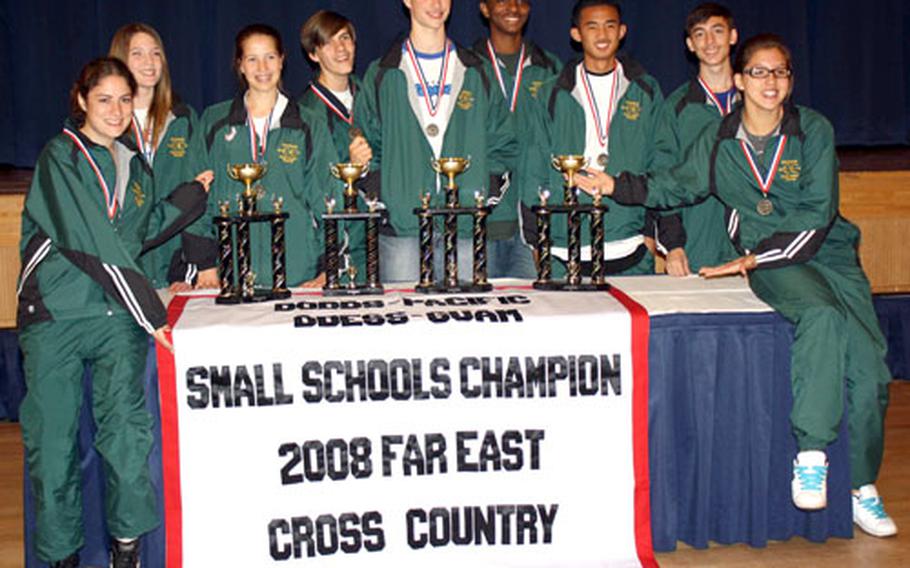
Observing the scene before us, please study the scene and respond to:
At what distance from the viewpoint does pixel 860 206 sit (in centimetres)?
600

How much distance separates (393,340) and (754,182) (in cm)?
147

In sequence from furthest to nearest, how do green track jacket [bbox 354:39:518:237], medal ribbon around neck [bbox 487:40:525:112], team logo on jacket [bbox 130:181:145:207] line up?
medal ribbon around neck [bbox 487:40:525:112], green track jacket [bbox 354:39:518:237], team logo on jacket [bbox 130:181:145:207]

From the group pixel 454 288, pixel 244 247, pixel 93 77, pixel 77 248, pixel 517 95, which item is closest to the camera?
pixel 77 248

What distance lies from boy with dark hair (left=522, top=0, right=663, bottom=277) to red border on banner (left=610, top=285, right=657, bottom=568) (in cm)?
104

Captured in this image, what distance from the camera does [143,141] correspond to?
4117mm

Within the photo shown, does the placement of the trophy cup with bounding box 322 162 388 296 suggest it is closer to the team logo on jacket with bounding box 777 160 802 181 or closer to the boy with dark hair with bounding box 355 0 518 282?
the boy with dark hair with bounding box 355 0 518 282

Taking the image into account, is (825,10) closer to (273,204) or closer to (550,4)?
(550,4)

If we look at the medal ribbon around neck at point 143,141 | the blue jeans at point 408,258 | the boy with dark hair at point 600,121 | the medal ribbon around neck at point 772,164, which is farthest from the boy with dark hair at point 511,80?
the medal ribbon around neck at point 143,141

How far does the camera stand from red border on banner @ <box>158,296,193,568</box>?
3.03 m

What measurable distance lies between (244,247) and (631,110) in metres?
1.72

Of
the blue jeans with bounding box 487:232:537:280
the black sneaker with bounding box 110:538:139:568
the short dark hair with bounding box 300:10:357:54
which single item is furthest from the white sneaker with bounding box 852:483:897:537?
the short dark hair with bounding box 300:10:357:54

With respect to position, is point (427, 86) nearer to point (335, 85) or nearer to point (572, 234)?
point (335, 85)

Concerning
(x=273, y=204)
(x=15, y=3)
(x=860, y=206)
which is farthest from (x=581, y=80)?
(x=15, y=3)

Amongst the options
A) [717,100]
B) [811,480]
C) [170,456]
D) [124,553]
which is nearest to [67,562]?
[124,553]
